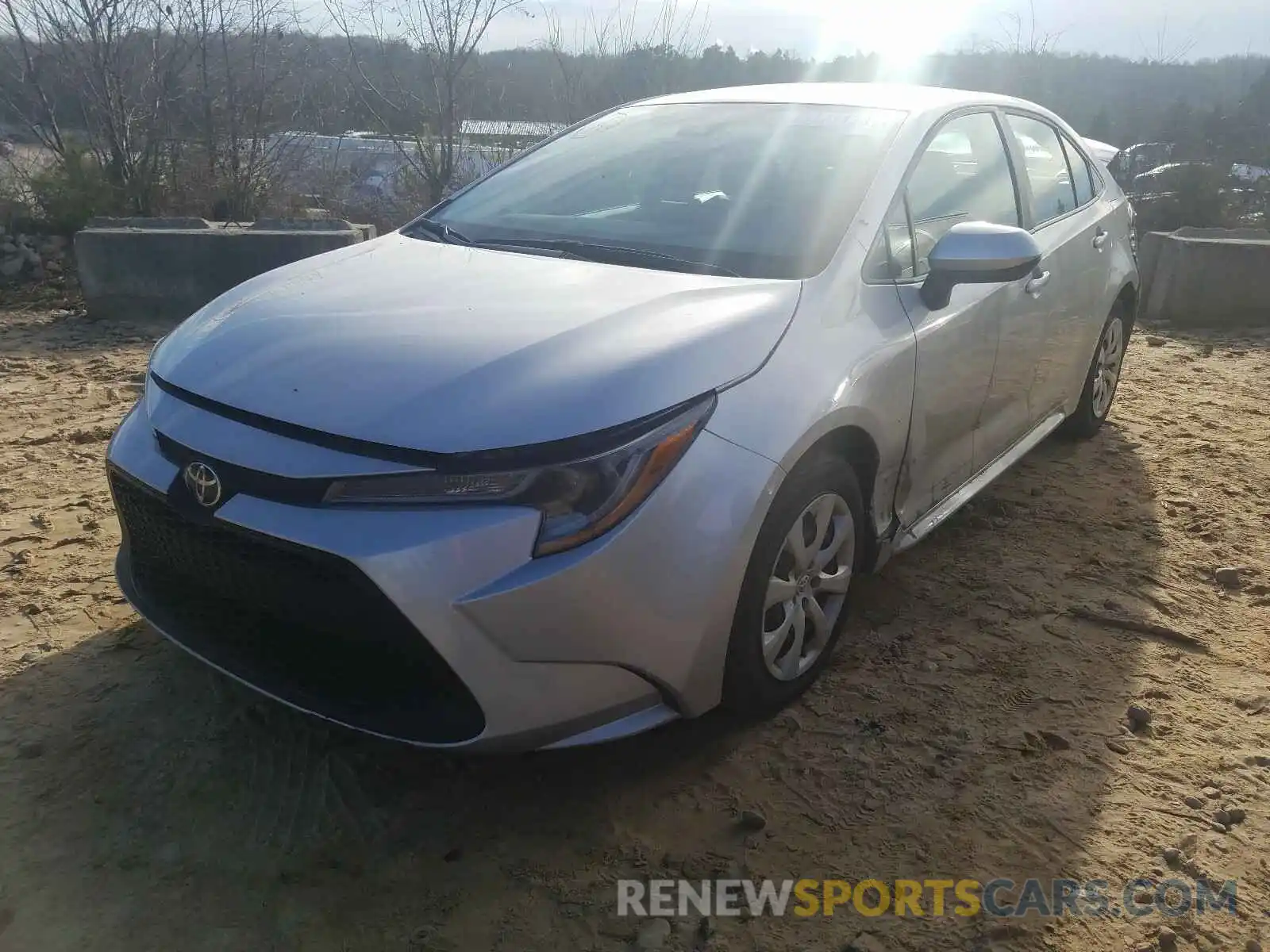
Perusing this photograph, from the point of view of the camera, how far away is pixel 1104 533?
12.2 feet

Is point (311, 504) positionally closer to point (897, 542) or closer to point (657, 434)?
point (657, 434)

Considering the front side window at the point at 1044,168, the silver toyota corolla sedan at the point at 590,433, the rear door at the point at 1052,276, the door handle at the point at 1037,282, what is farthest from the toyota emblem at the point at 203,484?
the front side window at the point at 1044,168

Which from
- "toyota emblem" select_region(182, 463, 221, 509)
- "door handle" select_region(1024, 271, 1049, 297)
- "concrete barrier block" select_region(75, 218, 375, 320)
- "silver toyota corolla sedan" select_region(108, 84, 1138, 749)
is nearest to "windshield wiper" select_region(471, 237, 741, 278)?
"silver toyota corolla sedan" select_region(108, 84, 1138, 749)

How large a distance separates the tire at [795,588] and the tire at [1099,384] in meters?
2.30

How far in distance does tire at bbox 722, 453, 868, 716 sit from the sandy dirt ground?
0.51 feet

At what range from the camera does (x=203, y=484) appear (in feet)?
6.58

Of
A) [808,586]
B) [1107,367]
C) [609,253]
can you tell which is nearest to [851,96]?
[609,253]

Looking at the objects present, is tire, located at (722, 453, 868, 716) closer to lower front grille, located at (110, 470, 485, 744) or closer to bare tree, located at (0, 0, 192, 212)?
lower front grille, located at (110, 470, 485, 744)

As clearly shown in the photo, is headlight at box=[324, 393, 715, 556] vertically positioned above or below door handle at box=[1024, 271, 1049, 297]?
below

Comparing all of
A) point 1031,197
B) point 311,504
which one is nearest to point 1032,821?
point 311,504

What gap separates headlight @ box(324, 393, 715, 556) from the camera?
1859 millimetres

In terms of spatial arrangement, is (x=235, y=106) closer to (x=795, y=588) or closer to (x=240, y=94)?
(x=240, y=94)

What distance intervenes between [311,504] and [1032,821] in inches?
66.6

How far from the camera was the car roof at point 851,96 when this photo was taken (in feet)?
10.3
